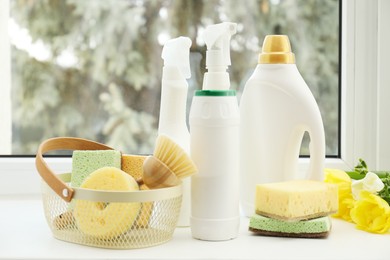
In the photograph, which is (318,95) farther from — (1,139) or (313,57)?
(1,139)

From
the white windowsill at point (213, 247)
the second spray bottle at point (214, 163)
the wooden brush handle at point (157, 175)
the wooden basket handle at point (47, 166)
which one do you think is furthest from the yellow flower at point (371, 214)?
the wooden basket handle at point (47, 166)

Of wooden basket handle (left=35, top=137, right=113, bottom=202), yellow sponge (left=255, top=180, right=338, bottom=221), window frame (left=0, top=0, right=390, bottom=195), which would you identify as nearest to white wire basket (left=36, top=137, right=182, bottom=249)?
wooden basket handle (left=35, top=137, right=113, bottom=202)

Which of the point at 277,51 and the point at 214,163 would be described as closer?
the point at 214,163

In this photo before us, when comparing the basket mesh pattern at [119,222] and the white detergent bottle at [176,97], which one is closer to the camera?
the basket mesh pattern at [119,222]

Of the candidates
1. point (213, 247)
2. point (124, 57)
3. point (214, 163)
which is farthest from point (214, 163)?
point (124, 57)

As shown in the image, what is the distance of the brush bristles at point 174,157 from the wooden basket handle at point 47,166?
140 mm

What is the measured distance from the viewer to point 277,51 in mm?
1064

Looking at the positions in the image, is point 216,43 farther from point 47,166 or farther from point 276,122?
point 47,166

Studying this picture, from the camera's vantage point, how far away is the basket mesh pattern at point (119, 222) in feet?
2.94

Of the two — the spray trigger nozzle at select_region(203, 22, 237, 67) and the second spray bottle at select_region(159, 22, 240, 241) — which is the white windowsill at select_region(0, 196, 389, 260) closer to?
the second spray bottle at select_region(159, 22, 240, 241)

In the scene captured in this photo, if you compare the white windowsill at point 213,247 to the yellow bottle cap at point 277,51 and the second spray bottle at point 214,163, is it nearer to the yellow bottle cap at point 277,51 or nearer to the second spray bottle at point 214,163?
the second spray bottle at point 214,163

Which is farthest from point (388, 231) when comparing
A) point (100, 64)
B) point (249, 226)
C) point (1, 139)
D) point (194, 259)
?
point (1, 139)

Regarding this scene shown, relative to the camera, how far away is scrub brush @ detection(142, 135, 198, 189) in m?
0.91

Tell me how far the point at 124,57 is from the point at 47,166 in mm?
510
